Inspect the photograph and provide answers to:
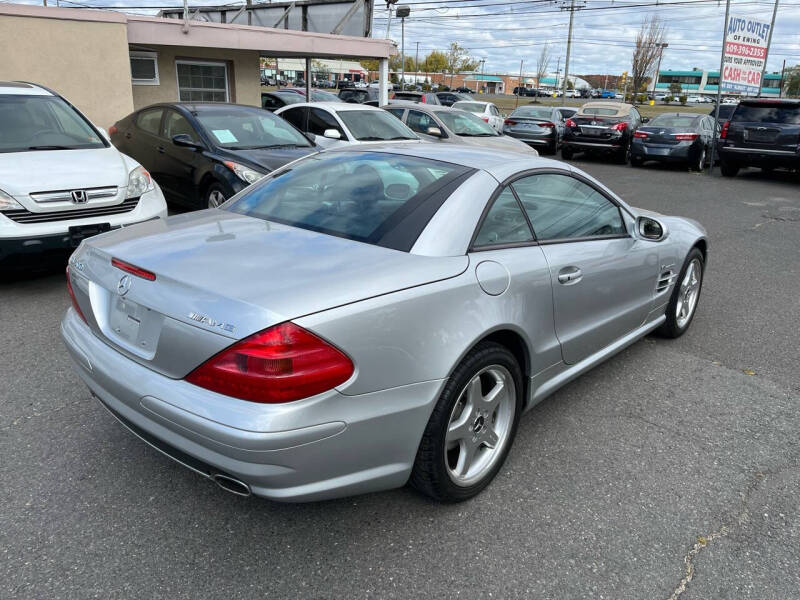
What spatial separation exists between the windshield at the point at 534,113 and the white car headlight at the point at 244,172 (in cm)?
1366

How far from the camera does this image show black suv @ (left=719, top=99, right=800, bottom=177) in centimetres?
1373

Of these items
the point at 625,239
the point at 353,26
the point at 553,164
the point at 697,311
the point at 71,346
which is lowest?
the point at 697,311

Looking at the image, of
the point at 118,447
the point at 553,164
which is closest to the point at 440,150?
the point at 553,164

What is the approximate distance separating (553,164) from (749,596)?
2265 mm

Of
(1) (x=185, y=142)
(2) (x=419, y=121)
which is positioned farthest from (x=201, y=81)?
(1) (x=185, y=142)

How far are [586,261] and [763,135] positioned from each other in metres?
13.2

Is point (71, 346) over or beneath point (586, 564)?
over

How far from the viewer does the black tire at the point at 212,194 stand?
278 inches

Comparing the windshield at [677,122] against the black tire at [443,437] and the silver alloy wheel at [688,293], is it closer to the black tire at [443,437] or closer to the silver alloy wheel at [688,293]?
the silver alloy wheel at [688,293]

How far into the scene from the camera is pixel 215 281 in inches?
92.3

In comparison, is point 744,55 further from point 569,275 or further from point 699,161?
point 569,275

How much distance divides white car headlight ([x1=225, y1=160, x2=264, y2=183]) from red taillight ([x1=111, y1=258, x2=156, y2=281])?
14.2 ft

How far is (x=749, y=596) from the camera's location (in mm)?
2383

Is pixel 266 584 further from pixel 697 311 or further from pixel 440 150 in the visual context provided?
pixel 697 311
